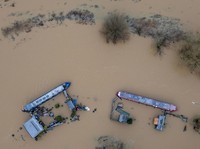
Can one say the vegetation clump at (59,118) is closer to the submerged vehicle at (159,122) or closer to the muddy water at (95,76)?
the muddy water at (95,76)

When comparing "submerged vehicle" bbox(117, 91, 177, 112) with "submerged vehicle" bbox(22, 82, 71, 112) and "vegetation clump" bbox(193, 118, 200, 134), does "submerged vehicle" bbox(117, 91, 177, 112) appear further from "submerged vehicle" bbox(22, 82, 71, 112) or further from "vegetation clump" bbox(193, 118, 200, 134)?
"submerged vehicle" bbox(22, 82, 71, 112)

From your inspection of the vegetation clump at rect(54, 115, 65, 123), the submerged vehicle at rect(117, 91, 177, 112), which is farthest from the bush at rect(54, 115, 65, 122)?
the submerged vehicle at rect(117, 91, 177, 112)

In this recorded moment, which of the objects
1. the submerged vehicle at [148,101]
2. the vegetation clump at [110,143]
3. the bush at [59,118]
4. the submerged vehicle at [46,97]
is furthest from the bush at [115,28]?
the vegetation clump at [110,143]

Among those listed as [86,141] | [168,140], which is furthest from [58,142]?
[168,140]

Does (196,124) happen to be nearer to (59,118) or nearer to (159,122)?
(159,122)

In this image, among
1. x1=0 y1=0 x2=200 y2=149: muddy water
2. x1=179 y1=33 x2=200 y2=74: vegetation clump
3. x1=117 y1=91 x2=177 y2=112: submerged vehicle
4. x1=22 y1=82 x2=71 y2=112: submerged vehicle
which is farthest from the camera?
x1=22 y1=82 x2=71 y2=112: submerged vehicle

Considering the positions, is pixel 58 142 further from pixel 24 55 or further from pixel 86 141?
pixel 24 55
